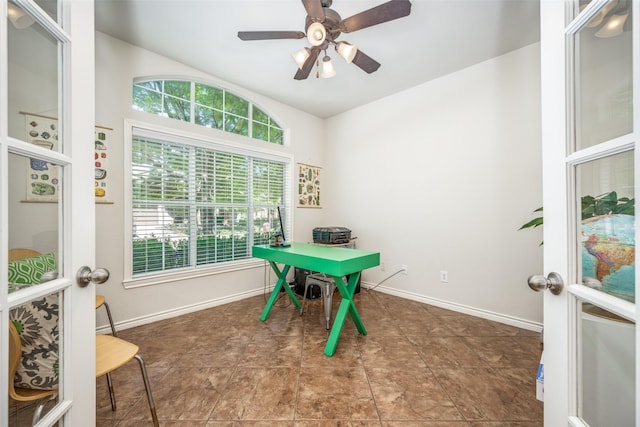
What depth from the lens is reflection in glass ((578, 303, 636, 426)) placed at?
53cm

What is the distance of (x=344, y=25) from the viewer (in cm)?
170

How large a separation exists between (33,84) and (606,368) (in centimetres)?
167

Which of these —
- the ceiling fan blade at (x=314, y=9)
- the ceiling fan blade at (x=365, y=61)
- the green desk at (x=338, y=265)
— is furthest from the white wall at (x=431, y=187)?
the ceiling fan blade at (x=314, y=9)

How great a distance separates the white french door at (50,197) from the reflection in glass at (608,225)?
1.36 metres

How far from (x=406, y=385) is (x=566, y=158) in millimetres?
1625

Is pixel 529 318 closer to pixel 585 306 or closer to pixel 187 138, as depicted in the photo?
pixel 585 306

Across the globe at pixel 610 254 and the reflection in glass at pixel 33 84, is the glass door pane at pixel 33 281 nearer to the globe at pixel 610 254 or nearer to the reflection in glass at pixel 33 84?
the reflection in glass at pixel 33 84

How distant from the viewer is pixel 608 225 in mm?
608

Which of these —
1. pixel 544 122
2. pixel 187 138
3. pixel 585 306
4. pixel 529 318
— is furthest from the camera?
pixel 187 138

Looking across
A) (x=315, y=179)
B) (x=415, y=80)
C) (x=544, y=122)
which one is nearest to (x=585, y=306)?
(x=544, y=122)

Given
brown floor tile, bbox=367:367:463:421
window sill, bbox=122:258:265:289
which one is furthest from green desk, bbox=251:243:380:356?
window sill, bbox=122:258:265:289

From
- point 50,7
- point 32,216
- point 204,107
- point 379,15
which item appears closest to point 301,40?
point 379,15

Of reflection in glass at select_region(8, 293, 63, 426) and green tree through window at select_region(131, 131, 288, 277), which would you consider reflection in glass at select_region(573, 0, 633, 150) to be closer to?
reflection in glass at select_region(8, 293, 63, 426)

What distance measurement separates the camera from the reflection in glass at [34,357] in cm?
60
